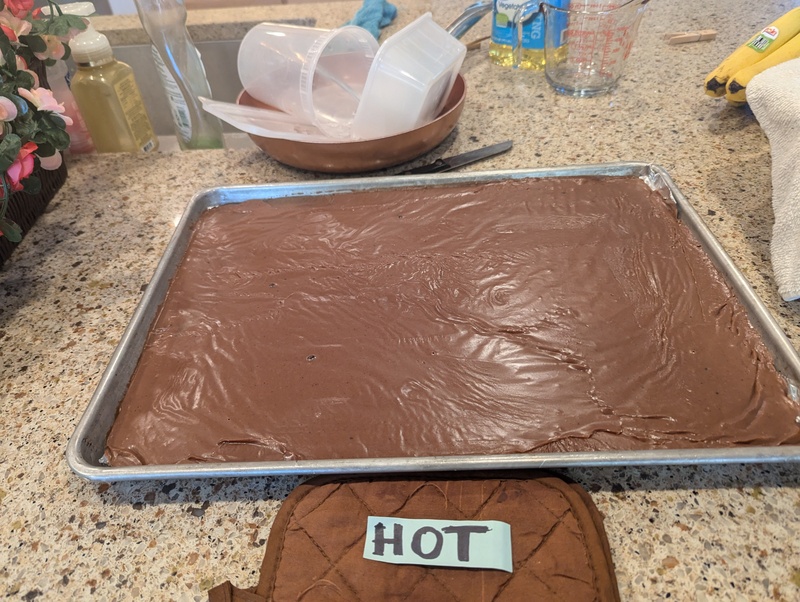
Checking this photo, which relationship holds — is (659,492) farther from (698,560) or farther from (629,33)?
(629,33)

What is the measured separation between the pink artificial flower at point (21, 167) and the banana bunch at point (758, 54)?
1234 mm

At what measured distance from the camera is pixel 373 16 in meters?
1.56

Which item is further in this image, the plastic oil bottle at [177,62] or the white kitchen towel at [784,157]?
the plastic oil bottle at [177,62]

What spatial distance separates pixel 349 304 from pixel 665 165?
0.67 m

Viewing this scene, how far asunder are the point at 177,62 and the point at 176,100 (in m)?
0.07

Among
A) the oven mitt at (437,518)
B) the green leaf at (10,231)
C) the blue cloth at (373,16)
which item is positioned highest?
the green leaf at (10,231)

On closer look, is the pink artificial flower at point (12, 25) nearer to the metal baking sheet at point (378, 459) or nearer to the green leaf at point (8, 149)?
the green leaf at point (8, 149)

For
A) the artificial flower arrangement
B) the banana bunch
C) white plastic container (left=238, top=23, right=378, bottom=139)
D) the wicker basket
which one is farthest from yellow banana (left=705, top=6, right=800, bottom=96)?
the wicker basket

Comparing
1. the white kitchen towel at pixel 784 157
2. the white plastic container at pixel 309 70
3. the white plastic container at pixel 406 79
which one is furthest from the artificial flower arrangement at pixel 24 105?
the white kitchen towel at pixel 784 157

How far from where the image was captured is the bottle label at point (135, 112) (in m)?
1.10

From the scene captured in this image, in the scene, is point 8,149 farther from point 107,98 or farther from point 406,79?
point 406,79

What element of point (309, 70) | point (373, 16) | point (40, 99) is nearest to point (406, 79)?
point (309, 70)

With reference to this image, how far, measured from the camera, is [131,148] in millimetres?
1209

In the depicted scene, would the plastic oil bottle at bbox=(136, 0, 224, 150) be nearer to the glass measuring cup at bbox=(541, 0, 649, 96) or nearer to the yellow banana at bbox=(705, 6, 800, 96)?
the glass measuring cup at bbox=(541, 0, 649, 96)
